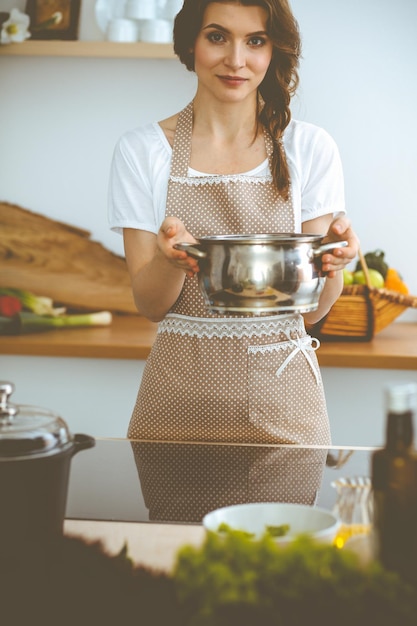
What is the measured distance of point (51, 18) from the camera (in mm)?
2857

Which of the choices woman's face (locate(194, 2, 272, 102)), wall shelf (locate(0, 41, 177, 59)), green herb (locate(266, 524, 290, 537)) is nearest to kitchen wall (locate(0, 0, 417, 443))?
wall shelf (locate(0, 41, 177, 59))

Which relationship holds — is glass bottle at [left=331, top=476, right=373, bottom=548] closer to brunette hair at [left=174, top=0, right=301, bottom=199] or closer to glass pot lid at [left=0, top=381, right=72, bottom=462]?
glass pot lid at [left=0, top=381, right=72, bottom=462]

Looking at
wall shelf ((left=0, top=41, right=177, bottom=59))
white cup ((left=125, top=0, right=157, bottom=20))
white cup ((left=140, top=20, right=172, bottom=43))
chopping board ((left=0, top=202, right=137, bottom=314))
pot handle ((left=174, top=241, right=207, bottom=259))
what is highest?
white cup ((left=125, top=0, right=157, bottom=20))

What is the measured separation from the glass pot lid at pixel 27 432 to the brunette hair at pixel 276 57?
3.04ft

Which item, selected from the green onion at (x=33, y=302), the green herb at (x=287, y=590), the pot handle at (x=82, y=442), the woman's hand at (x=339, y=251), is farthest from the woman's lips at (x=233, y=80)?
the green onion at (x=33, y=302)

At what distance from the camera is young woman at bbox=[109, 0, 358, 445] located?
5.34 feet

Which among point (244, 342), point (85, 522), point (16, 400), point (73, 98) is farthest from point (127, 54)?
point (85, 522)

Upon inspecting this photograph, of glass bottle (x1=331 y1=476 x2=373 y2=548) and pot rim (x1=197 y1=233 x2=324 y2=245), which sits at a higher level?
→ pot rim (x1=197 y1=233 x2=324 y2=245)

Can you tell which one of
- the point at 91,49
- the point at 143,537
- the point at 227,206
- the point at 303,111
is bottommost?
the point at 143,537

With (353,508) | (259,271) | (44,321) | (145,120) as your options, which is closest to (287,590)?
(353,508)

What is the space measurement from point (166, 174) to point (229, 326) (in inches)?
12.4

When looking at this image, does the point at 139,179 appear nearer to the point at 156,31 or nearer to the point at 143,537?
the point at 143,537

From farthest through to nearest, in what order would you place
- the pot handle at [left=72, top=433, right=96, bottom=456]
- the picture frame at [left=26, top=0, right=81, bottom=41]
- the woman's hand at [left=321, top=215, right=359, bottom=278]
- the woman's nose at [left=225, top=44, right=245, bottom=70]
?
the picture frame at [left=26, top=0, right=81, bottom=41], the woman's nose at [left=225, top=44, right=245, bottom=70], the woman's hand at [left=321, top=215, right=359, bottom=278], the pot handle at [left=72, top=433, right=96, bottom=456]

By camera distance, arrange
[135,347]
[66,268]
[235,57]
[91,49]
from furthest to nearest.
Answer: [66,268]
[91,49]
[135,347]
[235,57]
